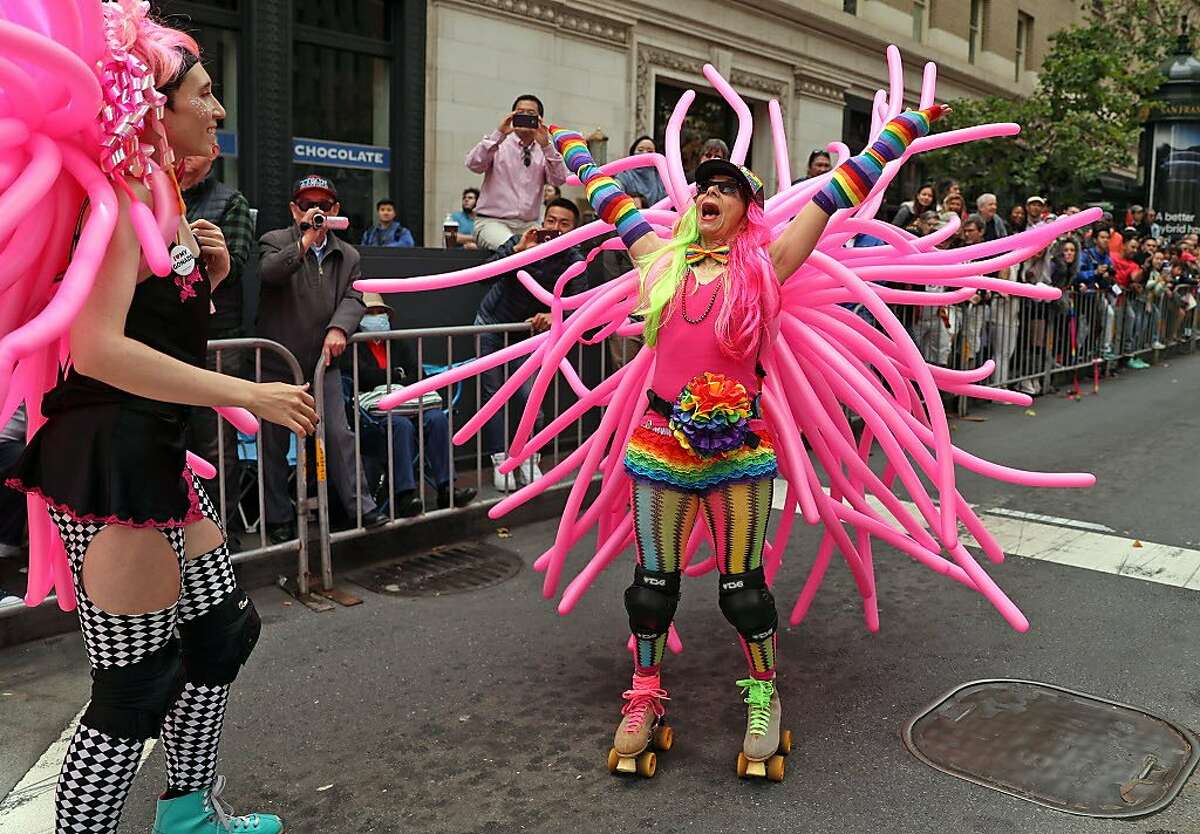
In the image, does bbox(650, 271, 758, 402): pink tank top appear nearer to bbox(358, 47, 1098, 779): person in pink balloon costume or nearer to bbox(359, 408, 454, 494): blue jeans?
bbox(358, 47, 1098, 779): person in pink balloon costume

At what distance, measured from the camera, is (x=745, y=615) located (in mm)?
3447

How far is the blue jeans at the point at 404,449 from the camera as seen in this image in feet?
19.8

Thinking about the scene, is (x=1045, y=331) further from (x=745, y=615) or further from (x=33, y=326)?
(x=33, y=326)

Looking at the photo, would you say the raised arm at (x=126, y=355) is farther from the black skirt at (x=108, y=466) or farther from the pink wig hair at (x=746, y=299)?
the pink wig hair at (x=746, y=299)

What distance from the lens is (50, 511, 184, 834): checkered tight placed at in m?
2.56

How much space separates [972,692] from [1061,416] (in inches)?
290

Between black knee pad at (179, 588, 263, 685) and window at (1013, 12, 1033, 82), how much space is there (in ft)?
88.9

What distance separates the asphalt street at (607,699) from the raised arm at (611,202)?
1662mm

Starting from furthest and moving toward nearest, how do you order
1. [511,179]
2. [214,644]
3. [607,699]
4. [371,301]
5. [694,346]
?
[511,179] < [371,301] < [607,699] < [694,346] < [214,644]

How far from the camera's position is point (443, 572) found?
Answer: 5723mm

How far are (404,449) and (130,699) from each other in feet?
11.4

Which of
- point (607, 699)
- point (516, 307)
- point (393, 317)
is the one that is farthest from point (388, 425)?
point (607, 699)

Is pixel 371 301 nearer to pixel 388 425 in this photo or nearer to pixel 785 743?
pixel 388 425

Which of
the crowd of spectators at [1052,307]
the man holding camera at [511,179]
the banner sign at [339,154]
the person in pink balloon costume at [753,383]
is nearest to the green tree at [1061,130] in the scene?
the crowd of spectators at [1052,307]
